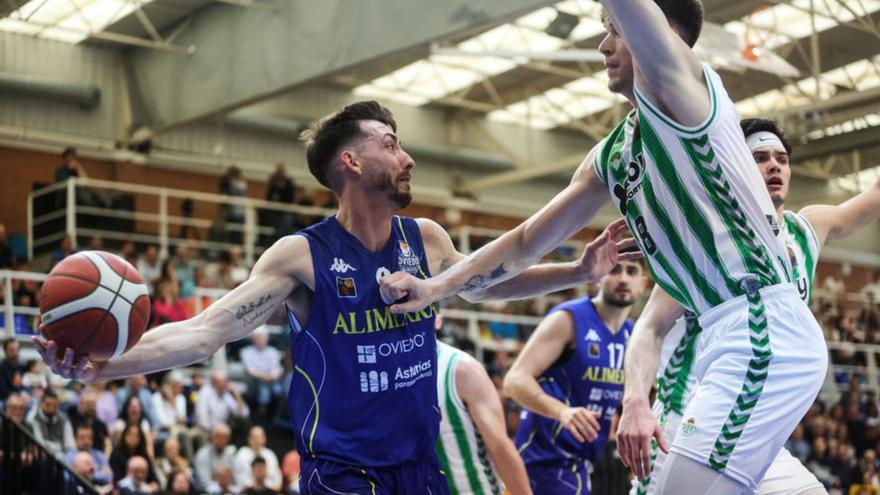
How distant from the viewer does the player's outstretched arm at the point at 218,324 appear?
5051 millimetres

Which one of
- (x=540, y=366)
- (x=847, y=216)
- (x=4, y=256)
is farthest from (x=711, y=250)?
(x=4, y=256)

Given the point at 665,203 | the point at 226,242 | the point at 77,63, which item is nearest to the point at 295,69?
the point at 226,242

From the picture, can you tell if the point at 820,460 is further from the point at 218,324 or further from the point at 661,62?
the point at 661,62

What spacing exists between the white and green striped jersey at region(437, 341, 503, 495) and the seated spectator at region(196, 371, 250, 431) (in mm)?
8405

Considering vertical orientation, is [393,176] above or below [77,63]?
below

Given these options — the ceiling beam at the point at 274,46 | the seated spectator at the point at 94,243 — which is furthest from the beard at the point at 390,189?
the seated spectator at the point at 94,243

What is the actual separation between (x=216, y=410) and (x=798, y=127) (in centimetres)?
1521

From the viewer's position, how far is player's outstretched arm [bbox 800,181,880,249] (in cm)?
594

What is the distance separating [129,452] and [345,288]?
9.07 m

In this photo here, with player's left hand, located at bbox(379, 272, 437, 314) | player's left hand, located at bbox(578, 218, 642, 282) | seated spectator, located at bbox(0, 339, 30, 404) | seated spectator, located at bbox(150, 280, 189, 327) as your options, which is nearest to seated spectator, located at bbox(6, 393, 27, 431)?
seated spectator, located at bbox(0, 339, 30, 404)

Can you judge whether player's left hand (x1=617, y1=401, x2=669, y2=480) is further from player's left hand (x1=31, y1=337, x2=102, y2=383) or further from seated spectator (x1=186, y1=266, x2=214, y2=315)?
seated spectator (x1=186, y1=266, x2=214, y2=315)

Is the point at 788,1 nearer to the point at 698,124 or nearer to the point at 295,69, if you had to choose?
the point at 295,69

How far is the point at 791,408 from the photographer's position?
4.09m

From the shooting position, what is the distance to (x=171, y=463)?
45.9ft
